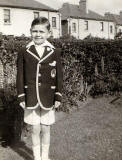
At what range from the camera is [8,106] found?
648cm

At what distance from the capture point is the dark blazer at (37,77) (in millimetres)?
4734

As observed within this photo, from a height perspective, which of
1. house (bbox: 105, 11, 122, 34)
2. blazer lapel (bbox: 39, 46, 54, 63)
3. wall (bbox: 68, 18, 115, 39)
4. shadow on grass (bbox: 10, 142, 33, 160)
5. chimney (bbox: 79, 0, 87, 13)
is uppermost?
chimney (bbox: 79, 0, 87, 13)

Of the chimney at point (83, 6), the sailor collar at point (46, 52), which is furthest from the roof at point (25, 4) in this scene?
the sailor collar at point (46, 52)

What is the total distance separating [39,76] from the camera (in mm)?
4734

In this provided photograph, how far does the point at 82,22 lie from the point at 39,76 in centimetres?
4666

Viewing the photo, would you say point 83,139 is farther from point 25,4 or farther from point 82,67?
point 25,4

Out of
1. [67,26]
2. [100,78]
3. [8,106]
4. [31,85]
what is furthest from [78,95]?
[67,26]

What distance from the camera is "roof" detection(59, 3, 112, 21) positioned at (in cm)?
4966

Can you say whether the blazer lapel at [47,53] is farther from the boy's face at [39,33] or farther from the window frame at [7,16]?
the window frame at [7,16]

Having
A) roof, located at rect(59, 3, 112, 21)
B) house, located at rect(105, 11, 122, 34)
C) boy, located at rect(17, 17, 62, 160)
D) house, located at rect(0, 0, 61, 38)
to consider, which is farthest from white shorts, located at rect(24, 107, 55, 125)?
house, located at rect(105, 11, 122, 34)

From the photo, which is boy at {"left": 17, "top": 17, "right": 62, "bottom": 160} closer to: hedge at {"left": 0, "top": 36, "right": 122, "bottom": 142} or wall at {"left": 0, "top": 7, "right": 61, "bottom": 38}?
hedge at {"left": 0, "top": 36, "right": 122, "bottom": 142}

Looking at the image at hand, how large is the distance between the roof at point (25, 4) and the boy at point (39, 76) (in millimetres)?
33384

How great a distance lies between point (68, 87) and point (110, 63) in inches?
104

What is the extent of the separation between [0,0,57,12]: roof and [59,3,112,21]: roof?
7.54m
